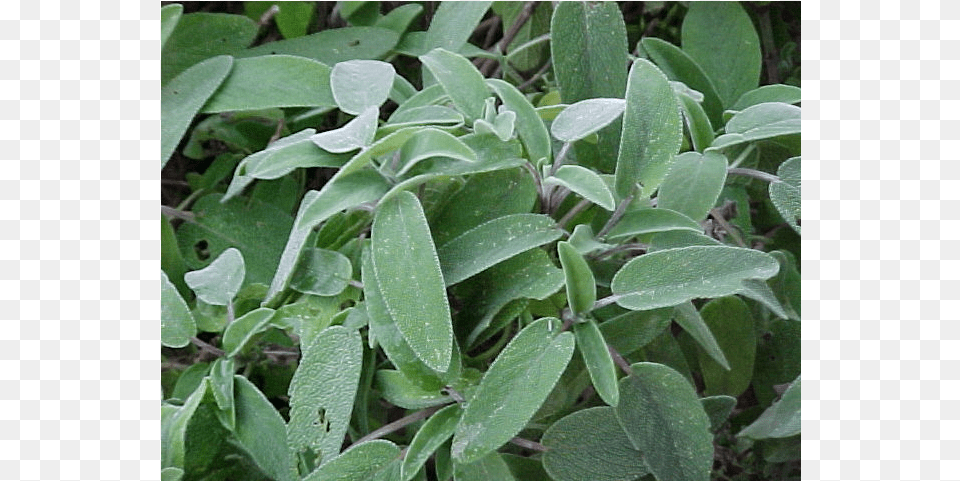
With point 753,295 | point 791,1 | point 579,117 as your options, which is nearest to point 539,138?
point 579,117

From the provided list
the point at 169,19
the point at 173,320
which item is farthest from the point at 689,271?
the point at 169,19

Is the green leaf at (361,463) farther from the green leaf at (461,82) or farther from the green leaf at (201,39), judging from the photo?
the green leaf at (201,39)

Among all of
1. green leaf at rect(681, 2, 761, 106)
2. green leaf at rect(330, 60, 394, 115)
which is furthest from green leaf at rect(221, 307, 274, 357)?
green leaf at rect(681, 2, 761, 106)

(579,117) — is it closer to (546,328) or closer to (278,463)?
(546,328)

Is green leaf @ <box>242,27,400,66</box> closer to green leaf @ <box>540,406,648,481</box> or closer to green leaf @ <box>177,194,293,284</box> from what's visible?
green leaf @ <box>177,194,293,284</box>

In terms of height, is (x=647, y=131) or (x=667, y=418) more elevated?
(x=647, y=131)

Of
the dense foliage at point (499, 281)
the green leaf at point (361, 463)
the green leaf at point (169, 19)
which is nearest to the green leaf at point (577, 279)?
the dense foliage at point (499, 281)

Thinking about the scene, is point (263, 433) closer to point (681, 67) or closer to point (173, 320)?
point (173, 320)
